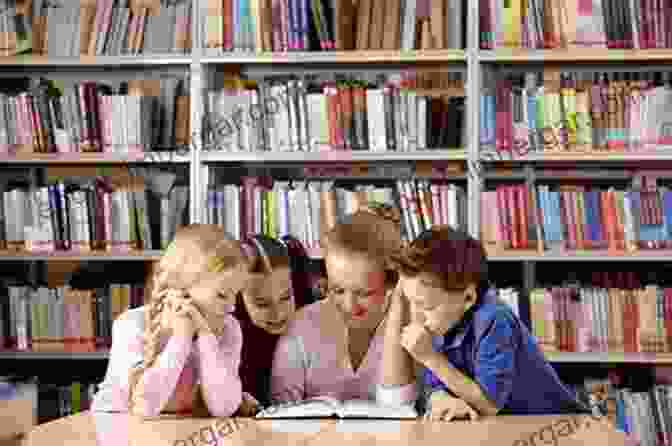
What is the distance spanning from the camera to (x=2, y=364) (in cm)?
463

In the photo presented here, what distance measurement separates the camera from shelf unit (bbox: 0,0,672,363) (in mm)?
4145

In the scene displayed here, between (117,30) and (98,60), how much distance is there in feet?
0.49

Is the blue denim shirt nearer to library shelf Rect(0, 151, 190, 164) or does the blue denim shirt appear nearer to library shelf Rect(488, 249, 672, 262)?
library shelf Rect(488, 249, 672, 262)

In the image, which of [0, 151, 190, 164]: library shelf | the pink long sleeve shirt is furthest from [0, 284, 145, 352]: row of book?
the pink long sleeve shirt

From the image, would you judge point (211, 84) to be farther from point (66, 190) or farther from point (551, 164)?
point (551, 164)

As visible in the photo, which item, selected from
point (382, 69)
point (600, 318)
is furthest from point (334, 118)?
point (600, 318)

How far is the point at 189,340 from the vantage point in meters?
2.11

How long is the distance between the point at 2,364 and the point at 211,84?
4.63 feet

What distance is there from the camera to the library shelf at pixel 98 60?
4.31 metres

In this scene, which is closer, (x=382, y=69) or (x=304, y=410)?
(x=304, y=410)

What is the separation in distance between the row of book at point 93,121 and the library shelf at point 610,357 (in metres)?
1.59

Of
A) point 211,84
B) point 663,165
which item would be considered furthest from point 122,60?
point 663,165

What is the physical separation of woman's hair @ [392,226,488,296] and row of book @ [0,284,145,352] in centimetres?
234

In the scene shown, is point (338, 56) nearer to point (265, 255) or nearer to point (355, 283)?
point (265, 255)
